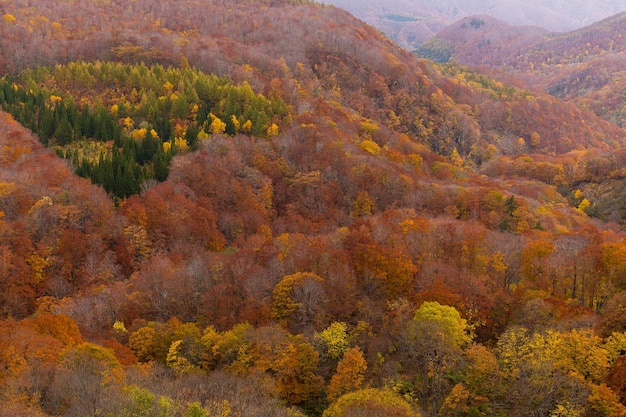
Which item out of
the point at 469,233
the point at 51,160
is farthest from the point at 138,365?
the point at 51,160

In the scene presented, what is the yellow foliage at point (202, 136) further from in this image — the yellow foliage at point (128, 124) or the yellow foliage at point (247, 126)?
the yellow foliage at point (128, 124)

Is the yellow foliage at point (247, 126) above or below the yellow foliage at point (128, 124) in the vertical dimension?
above

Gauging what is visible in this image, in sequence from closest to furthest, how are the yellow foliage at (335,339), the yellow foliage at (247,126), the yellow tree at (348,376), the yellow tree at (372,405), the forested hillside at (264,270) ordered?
the yellow tree at (372,405), the forested hillside at (264,270), the yellow tree at (348,376), the yellow foliage at (335,339), the yellow foliage at (247,126)

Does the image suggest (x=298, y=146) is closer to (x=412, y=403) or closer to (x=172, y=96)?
(x=172, y=96)

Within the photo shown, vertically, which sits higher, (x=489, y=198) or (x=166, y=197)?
(x=489, y=198)

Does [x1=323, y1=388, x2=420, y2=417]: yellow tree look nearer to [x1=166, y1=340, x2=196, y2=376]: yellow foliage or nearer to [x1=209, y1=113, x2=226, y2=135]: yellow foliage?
[x1=166, y1=340, x2=196, y2=376]: yellow foliage

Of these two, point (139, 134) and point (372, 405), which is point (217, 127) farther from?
point (372, 405)

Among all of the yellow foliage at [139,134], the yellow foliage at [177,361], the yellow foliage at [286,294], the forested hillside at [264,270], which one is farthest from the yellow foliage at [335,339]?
the yellow foliage at [139,134]

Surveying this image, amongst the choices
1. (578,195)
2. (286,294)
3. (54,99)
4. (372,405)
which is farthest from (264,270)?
(578,195)
